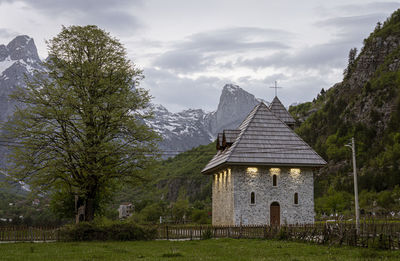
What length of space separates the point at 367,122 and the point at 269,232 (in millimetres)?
99992

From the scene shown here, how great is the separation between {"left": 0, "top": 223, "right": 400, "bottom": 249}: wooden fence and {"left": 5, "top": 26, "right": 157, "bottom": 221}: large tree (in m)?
3.42

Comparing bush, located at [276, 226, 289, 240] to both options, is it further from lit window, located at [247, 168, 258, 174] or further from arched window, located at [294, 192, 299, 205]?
arched window, located at [294, 192, 299, 205]

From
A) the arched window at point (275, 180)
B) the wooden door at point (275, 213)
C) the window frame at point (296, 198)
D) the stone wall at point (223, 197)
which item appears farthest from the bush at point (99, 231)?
the window frame at point (296, 198)

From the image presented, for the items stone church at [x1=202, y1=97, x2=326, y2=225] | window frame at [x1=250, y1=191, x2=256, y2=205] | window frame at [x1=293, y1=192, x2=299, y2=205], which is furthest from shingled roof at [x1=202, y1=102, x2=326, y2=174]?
window frame at [x1=293, y1=192, x2=299, y2=205]

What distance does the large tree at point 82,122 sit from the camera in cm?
3120

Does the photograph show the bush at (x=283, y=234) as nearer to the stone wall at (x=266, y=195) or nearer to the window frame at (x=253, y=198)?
the stone wall at (x=266, y=195)

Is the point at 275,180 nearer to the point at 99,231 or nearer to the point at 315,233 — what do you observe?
the point at 315,233

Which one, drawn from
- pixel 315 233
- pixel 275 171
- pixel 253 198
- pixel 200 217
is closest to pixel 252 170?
pixel 275 171

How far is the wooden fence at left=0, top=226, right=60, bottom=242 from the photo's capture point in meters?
29.6

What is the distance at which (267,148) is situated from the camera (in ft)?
127

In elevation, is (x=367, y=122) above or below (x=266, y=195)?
above

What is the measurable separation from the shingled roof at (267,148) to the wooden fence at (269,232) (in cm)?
713

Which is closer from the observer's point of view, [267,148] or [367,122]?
[267,148]

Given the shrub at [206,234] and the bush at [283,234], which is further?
the shrub at [206,234]
